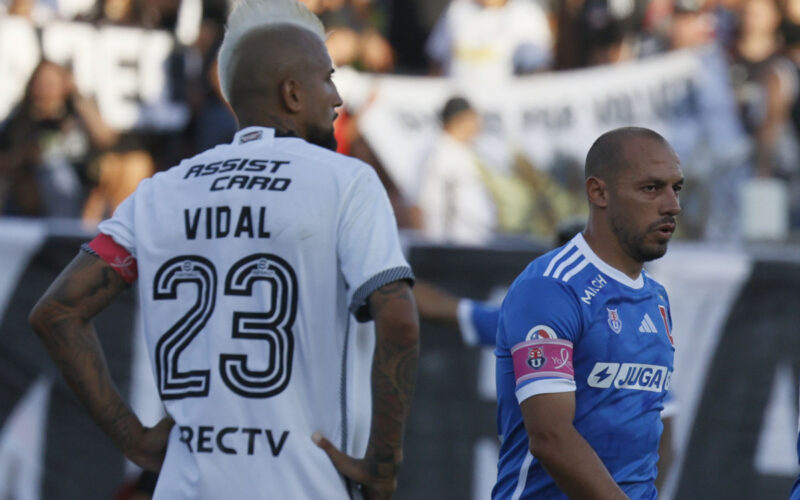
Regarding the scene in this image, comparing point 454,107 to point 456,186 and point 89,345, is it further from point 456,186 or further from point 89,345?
point 89,345

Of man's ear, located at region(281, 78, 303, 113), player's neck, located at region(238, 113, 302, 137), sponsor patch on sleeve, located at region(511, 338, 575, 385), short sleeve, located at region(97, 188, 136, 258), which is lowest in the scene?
sponsor patch on sleeve, located at region(511, 338, 575, 385)

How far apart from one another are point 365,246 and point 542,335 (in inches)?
22.0

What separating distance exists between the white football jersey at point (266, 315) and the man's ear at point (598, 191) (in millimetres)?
686

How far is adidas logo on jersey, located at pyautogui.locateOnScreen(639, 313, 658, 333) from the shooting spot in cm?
343

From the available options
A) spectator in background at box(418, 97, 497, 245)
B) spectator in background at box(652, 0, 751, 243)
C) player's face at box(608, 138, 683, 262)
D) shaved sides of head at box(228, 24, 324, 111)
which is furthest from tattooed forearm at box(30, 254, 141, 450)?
spectator in background at box(652, 0, 751, 243)

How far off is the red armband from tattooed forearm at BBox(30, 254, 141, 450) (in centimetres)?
2

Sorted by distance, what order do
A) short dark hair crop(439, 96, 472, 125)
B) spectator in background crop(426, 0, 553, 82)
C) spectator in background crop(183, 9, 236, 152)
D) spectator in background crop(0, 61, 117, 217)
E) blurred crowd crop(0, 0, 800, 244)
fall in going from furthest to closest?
spectator in background crop(426, 0, 553, 82)
short dark hair crop(439, 96, 472, 125)
spectator in background crop(183, 9, 236, 152)
blurred crowd crop(0, 0, 800, 244)
spectator in background crop(0, 61, 117, 217)

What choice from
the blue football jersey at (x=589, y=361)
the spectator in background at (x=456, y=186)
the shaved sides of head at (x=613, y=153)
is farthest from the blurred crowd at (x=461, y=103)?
the blue football jersey at (x=589, y=361)

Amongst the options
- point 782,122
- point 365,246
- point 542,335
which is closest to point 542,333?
point 542,335

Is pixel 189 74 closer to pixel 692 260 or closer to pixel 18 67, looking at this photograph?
pixel 18 67

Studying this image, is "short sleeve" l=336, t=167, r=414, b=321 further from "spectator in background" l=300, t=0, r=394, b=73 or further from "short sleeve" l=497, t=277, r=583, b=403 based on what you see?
"spectator in background" l=300, t=0, r=394, b=73

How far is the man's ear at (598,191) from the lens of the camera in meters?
3.52

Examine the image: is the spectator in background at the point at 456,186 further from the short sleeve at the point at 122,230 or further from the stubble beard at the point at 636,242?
the short sleeve at the point at 122,230

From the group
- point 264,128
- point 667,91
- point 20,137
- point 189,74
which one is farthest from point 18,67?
point 264,128
